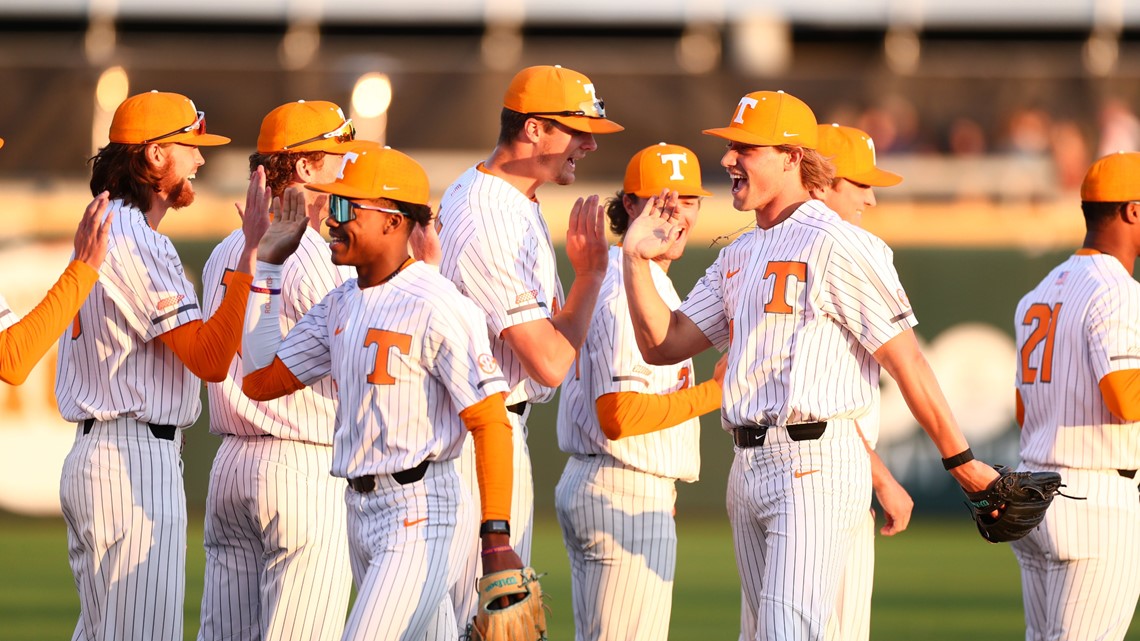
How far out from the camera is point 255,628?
5.98m

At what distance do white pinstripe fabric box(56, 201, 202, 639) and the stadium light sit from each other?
422 inches

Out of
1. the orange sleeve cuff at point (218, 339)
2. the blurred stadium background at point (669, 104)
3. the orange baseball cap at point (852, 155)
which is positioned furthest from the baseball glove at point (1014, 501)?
the blurred stadium background at point (669, 104)

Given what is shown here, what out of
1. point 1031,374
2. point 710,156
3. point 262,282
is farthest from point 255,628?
point 710,156

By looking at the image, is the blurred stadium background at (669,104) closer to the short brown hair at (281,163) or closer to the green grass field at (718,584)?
the green grass field at (718,584)

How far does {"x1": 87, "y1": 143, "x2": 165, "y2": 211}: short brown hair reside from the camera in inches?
227

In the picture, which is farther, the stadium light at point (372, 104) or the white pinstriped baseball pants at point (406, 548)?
the stadium light at point (372, 104)

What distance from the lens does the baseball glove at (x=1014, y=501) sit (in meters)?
5.45

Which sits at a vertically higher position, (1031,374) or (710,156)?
(710,156)

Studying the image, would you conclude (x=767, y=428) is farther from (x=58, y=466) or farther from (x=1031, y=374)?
(x=58, y=466)

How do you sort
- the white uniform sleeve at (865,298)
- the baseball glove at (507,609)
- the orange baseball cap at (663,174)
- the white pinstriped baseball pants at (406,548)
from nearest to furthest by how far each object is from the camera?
the baseball glove at (507,609), the white pinstriped baseball pants at (406,548), the white uniform sleeve at (865,298), the orange baseball cap at (663,174)

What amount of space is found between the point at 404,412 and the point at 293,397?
1.17 m

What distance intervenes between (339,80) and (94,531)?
11.7m

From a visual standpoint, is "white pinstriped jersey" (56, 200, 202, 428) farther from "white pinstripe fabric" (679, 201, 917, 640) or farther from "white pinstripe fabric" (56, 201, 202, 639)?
"white pinstripe fabric" (679, 201, 917, 640)

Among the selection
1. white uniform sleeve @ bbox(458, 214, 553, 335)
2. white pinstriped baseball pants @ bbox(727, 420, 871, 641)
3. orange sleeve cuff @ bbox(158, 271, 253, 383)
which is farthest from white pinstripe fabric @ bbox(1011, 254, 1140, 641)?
orange sleeve cuff @ bbox(158, 271, 253, 383)
